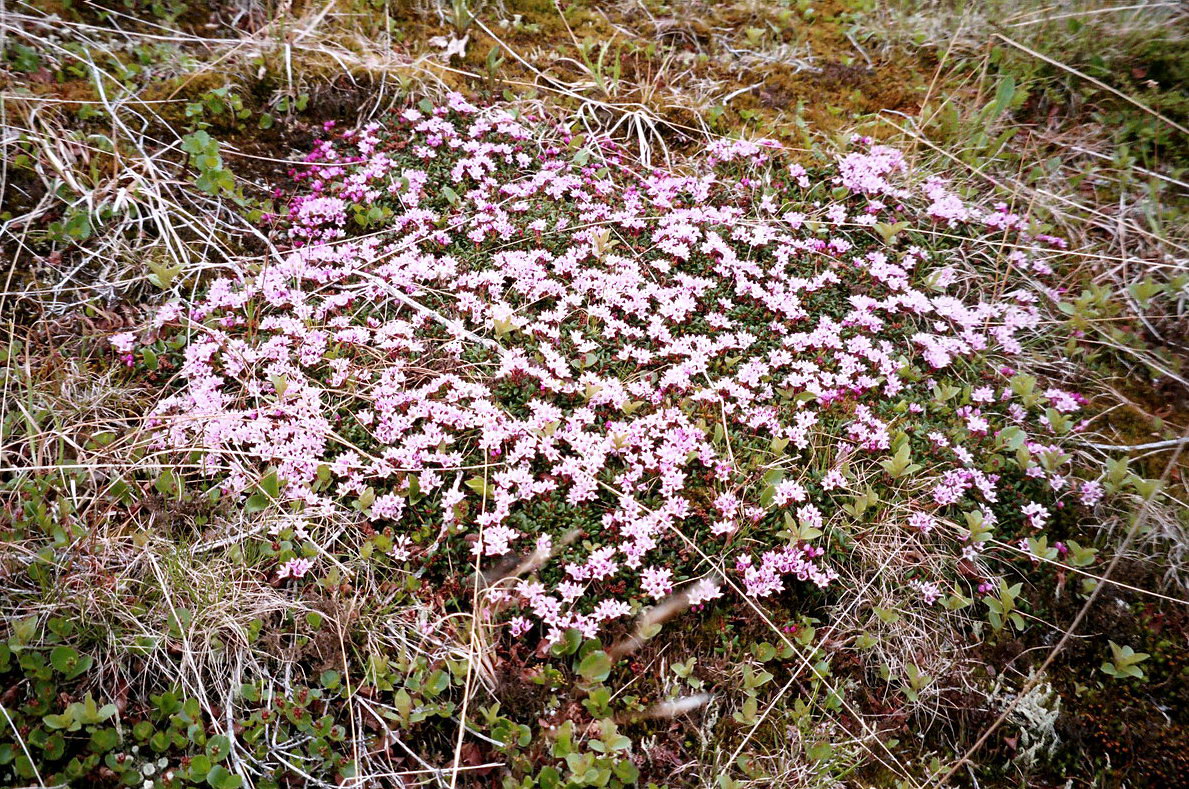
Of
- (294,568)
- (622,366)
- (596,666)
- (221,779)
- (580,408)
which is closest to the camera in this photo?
(221,779)

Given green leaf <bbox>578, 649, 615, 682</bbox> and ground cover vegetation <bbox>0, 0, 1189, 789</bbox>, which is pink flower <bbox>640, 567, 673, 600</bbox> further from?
green leaf <bbox>578, 649, 615, 682</bbox>

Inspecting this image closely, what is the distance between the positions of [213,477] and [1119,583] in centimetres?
375

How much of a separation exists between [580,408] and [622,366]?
40cm

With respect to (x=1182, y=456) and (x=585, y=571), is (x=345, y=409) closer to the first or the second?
(x=585, y=571)

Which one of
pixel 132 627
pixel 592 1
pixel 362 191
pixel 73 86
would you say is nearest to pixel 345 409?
pixel 132 627

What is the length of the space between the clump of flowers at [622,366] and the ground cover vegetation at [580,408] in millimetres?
26

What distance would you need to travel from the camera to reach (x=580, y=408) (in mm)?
3352

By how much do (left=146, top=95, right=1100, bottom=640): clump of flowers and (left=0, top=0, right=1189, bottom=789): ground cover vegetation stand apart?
0.08 ft

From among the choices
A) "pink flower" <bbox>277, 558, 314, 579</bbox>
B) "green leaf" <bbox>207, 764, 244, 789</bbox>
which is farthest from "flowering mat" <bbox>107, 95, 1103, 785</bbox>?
"green leaf" <bbox>207, 764, 244, 789</bbox>

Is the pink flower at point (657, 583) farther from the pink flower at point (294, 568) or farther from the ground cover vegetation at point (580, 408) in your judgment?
the pink flower at point (294, 568)

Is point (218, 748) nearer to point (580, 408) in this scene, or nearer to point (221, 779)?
point (221, 779)

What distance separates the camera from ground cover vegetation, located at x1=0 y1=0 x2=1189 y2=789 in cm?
257

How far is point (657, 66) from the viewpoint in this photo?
5.46 metres

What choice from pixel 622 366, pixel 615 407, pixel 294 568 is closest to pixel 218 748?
pixel 294 568
